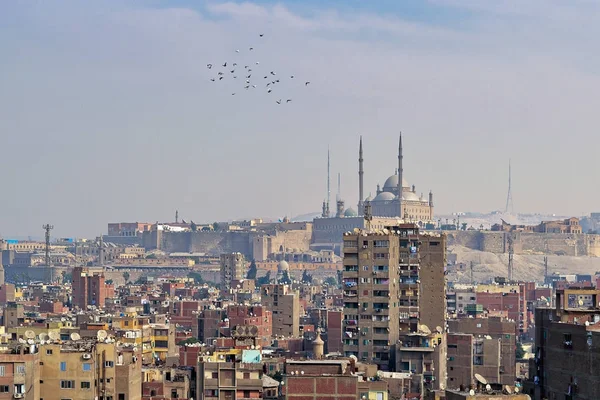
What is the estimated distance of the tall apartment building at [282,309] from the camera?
274 feet

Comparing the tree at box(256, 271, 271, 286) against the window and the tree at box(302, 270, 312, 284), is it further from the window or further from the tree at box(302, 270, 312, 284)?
the window

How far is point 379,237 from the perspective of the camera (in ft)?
176

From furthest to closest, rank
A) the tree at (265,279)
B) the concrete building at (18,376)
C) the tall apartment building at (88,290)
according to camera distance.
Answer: the tree at (265,279) → the tall apartment building at (88,290) → the concrete building at (18,376)

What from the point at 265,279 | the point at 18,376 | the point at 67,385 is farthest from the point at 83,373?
the point at 265,279

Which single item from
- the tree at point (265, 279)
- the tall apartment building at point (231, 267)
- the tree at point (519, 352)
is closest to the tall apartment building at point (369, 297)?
the tree at point (519, 352)

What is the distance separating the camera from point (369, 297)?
175ft

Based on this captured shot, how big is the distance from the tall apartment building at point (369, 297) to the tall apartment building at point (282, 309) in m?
28.6

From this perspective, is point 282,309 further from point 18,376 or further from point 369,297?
point 18,376

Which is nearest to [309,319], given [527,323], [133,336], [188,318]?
[188,318]

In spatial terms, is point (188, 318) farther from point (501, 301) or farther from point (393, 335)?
point (393, 335)

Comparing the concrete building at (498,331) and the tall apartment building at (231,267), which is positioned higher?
the tall apartment building at (231,267)

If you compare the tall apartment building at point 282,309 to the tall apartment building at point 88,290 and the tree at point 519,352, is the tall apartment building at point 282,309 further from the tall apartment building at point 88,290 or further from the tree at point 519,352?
the tall apartment building at point 88,290

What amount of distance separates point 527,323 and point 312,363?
59445 millimetres

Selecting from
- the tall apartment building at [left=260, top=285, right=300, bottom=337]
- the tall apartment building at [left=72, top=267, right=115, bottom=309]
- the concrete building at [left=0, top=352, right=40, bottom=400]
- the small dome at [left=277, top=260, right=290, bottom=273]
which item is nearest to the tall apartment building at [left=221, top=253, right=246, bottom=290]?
the small dome at [left=277, top=260, right=290, bottom=273]
